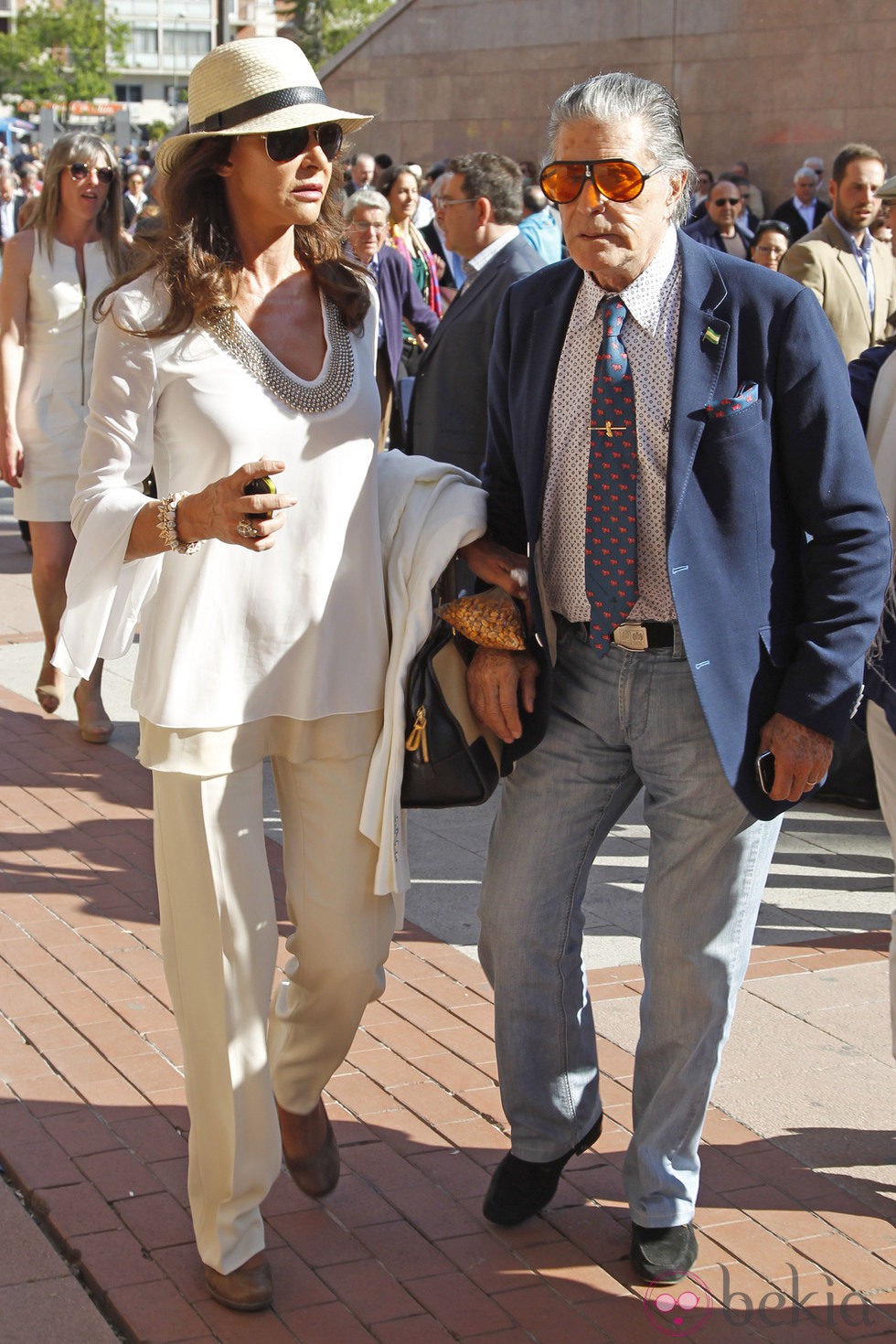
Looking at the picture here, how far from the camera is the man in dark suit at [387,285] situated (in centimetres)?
788

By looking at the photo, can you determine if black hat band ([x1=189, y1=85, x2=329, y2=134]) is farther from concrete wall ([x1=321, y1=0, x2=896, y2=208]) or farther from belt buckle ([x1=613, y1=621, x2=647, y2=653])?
concrete wall ([x1=321, y1=0, x2=896, y2=208])

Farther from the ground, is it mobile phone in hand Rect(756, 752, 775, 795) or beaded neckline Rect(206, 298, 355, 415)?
beaded neckline Rect(206, 298, 355, 415)

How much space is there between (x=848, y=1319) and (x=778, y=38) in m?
27.0

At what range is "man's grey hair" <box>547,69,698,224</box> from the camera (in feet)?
9.59

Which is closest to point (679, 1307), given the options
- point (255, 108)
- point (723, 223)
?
point (255, 108)

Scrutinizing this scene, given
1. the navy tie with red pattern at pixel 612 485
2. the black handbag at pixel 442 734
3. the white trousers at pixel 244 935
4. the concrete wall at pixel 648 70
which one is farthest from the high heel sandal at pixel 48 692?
the concrete wall at pixel 648 70

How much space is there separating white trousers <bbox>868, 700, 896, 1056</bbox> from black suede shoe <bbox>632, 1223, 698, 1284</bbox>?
76 cm

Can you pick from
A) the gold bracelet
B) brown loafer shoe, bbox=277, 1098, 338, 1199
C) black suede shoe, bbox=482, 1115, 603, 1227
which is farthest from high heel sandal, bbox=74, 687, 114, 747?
the gold bracelet

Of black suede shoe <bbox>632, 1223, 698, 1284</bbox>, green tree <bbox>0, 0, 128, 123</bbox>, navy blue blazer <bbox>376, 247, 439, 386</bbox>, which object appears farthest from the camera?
green tree <bbox>0, 0, 128, 123</bbox>

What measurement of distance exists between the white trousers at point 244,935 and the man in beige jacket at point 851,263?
4652 millimetres

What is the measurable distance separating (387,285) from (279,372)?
17.9ft

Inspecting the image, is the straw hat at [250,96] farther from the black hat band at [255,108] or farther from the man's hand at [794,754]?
the man's hand at [794,754]

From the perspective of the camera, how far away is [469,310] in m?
6.58

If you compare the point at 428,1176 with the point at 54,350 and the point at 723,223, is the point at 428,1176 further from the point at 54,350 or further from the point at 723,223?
the point at 723,223
